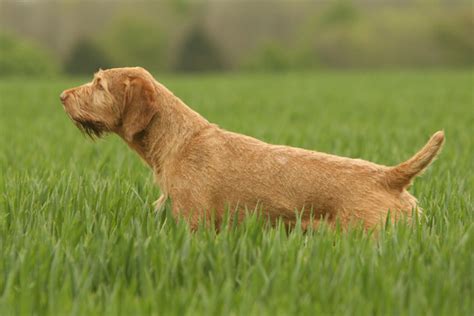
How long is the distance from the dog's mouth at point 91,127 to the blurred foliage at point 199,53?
5290 centimetres

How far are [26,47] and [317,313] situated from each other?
63699 mm

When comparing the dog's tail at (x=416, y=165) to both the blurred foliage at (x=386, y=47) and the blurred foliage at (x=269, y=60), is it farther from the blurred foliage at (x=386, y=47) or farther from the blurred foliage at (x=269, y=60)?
the blurred foliage at (x=269, y=60)

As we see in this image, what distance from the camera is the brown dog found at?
3855mm

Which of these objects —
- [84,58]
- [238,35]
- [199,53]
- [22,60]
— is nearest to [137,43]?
[238,35]

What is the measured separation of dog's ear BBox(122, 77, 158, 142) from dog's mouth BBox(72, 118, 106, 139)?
8.9 inches

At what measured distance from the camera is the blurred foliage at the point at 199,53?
56.9 meters

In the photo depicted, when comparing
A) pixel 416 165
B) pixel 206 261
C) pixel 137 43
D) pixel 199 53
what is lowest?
pixel 137 43

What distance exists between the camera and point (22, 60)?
60562 millimetres

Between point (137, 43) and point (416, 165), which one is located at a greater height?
point (416, 165)

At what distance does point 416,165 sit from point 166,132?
163cm

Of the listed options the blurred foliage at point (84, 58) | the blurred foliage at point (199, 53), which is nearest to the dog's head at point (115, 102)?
the blurred foliage at point (84, 58)

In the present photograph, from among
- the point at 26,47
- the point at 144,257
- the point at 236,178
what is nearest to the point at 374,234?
the point at 236,178

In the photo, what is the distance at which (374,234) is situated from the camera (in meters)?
3.72

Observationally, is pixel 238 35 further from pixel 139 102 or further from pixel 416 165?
pixel 416 165
